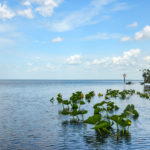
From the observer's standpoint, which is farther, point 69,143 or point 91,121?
point 91,121

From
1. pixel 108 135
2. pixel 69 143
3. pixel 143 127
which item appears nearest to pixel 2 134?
pixel 69 143

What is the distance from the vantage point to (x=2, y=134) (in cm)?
1502

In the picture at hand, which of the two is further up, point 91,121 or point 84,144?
point 91,121

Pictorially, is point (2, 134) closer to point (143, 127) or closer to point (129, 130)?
point (129, 130)

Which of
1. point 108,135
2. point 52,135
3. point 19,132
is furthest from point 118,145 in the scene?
point 19,132

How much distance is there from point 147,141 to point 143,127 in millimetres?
4053

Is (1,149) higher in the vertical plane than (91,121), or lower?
lower

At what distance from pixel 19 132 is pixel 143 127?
401 inches

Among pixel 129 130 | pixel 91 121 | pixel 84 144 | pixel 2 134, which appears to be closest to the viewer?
pixel 84 144

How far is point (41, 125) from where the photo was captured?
59.5 ft

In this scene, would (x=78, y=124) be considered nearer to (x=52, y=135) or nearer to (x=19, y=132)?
(x=52, y=135)

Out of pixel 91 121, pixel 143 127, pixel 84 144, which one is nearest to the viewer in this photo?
pixel 84 144

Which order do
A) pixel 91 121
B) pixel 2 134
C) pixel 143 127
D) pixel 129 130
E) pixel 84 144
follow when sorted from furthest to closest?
pixel 143 127, pixel 129 130, pixel 2 134, pixel 91 121, pixel 84 144

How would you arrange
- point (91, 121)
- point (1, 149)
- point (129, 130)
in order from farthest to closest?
point (129, 130), point (91, 121), point (1, 149)
